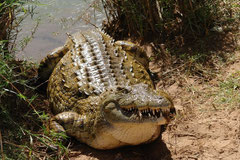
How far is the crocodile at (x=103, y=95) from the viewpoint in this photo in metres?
3.59

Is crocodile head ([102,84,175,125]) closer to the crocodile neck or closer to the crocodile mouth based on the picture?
the crocodile mouth

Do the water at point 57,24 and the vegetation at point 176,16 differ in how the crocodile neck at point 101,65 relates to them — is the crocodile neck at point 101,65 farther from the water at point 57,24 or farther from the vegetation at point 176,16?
the water at point 57,24

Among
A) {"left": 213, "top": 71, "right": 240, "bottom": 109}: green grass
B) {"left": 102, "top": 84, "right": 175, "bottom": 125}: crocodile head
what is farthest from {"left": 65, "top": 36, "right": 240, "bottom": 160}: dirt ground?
{"left": 102, "top": 84, "right": 175, "bottom": 125}: crocodile head

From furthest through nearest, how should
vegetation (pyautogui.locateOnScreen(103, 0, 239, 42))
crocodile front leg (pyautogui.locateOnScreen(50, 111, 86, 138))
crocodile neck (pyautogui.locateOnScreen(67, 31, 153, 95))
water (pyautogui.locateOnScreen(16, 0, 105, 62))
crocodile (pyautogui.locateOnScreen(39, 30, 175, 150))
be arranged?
water (pyautogui.locateOnScreen(16, 0, 105, 62)) < vegetation (pyautogui.locateOnScreen(103, 0, 239, 42)) < crocodile neck (pyautogui.locateOnScreen(67, 31, 153, 95)) < crocodile front leg (pyautogui.locateOnScreen(50, 111, 86, 138)) < crocodile (pyautogui.locateOnScreen(39, 30, 175, 150))

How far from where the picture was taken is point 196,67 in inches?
207

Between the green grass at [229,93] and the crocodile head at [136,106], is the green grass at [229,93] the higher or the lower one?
the lower one

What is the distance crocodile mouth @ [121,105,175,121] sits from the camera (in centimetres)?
344

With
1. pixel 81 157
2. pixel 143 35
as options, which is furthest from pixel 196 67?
pixel 81 157

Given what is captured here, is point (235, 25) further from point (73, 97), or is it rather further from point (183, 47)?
point (73, 97)

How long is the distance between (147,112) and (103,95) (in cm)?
72

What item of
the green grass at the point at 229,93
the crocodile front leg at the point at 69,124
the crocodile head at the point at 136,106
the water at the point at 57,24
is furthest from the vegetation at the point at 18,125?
the water at the point at 57,24

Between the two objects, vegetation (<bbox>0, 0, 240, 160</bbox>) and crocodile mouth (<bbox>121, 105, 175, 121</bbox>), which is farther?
vegetation (<bbox>0, 0, 240, 160</bbox>)

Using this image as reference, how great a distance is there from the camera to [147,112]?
354 cm

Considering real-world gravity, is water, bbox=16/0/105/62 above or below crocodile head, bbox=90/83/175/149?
above
